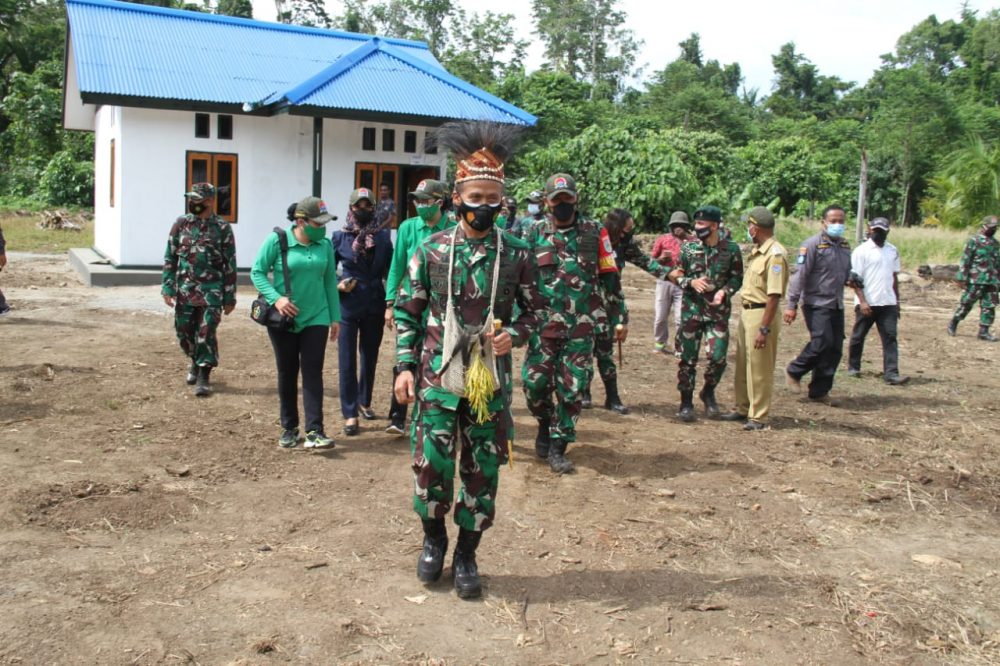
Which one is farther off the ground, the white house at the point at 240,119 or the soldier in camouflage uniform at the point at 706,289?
the white house at the point at 240,119

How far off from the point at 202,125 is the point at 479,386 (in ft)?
49.9

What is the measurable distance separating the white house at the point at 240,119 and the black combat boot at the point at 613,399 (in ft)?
31.3

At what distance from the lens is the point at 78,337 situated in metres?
10.9

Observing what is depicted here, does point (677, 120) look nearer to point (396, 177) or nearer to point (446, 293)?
point (396, 177)

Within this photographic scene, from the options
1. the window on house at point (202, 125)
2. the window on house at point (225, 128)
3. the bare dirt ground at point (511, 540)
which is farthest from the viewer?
the window on house at point (225, 128)

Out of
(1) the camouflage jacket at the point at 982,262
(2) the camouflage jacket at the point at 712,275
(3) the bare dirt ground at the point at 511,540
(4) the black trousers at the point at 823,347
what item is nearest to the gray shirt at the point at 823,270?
(4) the black trousers at the point at 823,347

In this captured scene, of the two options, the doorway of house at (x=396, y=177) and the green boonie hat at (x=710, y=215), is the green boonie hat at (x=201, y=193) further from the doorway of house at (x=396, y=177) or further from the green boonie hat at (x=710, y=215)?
the doorway of house at (x=396, y=177)

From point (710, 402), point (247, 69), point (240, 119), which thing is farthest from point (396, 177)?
point (710, 402)

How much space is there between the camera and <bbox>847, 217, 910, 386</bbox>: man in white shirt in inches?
402

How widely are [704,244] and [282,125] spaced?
486 inches

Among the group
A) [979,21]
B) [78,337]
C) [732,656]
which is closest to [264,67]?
[78,337]

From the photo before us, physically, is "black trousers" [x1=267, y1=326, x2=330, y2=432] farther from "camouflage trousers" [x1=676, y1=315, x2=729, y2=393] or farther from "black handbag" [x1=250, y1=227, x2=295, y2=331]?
"camouflage trousers" [x1=676, y1=315, x2=729, y2=393]

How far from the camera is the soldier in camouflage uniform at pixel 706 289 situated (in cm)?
775

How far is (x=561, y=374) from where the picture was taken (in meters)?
6.39
